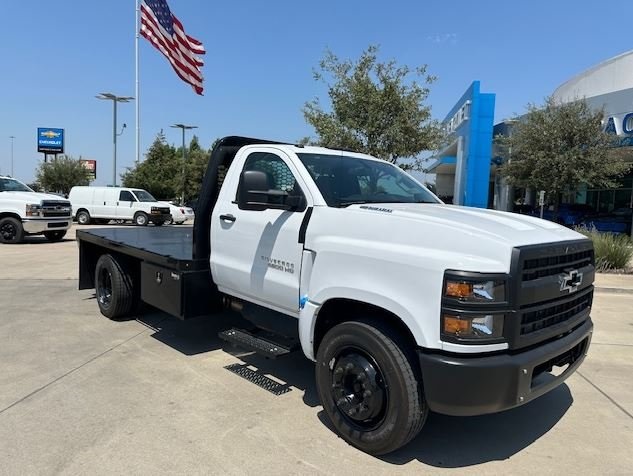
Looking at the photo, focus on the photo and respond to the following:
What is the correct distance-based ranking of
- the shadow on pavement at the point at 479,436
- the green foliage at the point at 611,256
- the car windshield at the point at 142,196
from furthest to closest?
the car windshield at the point at 142,196 → the green foliage at the point at 611,256 → the shadow on pavement at the point at 479,436

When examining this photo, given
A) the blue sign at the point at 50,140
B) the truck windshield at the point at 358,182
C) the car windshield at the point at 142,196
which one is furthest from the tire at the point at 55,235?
the blue sign at the point at 50,140

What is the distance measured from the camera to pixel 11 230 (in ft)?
49.6

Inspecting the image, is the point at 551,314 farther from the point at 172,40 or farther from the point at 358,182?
the point at 172,40

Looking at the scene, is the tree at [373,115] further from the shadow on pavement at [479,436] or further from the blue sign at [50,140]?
the blue sign at [50,140]

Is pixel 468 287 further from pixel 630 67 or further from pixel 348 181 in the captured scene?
pixel 630 67

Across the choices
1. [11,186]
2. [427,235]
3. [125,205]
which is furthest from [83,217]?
[427,235]

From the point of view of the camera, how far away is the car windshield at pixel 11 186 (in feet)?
50.8

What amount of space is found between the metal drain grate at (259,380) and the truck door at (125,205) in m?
21.1

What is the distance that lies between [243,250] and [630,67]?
79.2 feet

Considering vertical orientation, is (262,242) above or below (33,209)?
above

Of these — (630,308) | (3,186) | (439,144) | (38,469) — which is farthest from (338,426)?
(3,186)

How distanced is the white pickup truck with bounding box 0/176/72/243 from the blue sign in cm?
4344

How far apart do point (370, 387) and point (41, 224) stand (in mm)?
14773

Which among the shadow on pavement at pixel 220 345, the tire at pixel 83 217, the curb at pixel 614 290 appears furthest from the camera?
the tire at pixel 83 217
